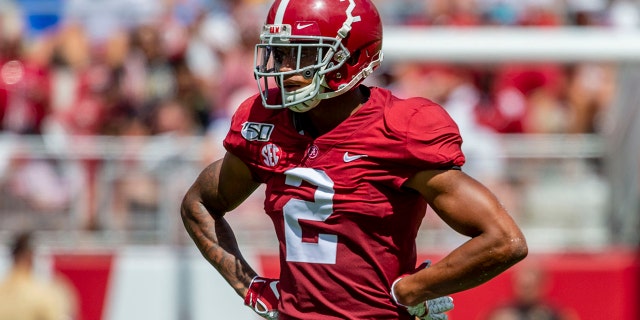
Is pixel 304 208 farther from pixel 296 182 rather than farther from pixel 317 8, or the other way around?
pixel 317 8

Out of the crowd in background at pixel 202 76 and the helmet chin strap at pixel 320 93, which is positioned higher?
the helmet chin strap at pixel 320 93

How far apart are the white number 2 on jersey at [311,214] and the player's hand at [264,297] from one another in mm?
234

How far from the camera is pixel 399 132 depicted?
375cm

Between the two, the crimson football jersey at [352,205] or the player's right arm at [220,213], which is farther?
the player's right arm at [220,213]

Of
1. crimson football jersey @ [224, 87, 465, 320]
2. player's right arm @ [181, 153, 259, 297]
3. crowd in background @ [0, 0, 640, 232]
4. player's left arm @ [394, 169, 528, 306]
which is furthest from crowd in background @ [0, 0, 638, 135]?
player's left arm @ [394, 169, 528, 306]

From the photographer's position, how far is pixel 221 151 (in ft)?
29.0

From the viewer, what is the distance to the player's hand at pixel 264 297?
13.3 ft

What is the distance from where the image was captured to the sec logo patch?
13.0 ft

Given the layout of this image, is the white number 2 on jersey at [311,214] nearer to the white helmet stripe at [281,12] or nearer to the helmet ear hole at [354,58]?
the helmet ear hole at [354,58]

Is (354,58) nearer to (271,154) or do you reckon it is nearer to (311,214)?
(271,154)

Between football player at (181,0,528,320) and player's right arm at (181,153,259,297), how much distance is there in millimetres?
209

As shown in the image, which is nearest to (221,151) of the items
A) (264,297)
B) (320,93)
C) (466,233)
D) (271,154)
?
(264,297)

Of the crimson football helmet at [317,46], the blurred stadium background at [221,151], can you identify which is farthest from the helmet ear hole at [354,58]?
the blurred stadium background at [221,151]

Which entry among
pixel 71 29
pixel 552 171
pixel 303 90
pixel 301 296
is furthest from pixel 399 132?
pixel 71 29
